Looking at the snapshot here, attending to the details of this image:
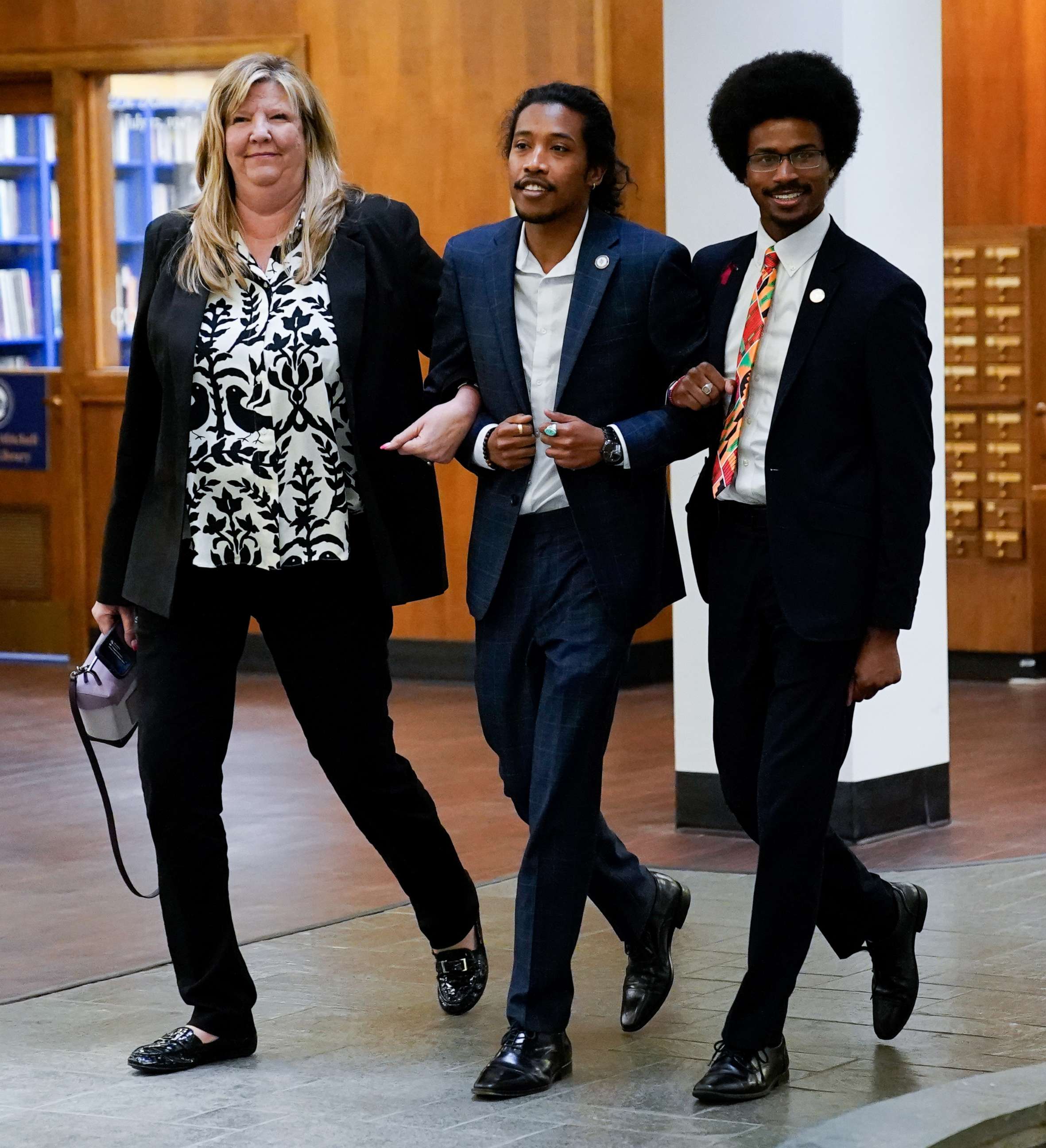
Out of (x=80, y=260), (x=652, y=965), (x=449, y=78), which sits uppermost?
(x=449, y=78)

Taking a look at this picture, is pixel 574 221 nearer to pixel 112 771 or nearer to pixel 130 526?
pixel 130 526

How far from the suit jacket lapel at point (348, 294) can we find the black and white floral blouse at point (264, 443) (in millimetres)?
21

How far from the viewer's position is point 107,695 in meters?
4.53

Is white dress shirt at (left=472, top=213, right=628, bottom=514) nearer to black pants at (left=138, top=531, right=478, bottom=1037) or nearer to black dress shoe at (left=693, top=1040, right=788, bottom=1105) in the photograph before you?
black pants at (left=138, top=531, right=478, bottom=1037)

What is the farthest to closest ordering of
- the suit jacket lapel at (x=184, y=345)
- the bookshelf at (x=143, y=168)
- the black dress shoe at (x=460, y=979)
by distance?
the bookshelf at (x=143, y=168) → the black dress shoe at (x=460, y=979) → the suit jacket lapel at (x=184, y=345)

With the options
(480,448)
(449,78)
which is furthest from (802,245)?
(449,78)

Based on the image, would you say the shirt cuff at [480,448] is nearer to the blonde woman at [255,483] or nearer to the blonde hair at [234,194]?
the blonde woman at [255,483]

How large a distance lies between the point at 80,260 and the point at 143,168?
1.81 ft

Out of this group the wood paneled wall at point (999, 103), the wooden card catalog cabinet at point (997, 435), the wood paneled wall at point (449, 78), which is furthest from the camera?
the wood paneled wall at point (999, 103)

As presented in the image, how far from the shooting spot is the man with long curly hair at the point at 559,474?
4.16 meters

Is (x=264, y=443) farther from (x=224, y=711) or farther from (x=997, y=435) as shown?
Result: (x=997, y=435)

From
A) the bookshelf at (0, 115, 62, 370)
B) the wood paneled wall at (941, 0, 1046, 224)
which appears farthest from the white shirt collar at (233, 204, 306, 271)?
the bookshelf at (0, 115, 62, 370)

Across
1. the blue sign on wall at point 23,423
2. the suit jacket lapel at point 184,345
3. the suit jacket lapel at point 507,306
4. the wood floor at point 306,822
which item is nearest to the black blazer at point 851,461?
the suit jacket lapel at point 507,306

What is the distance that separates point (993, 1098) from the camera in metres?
3.86
